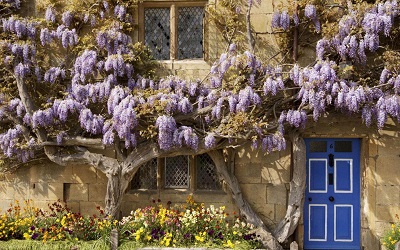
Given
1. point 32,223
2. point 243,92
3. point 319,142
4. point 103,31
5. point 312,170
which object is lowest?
point 32,223

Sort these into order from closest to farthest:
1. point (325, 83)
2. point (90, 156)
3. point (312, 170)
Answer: point (325, 83) → point (90, 156) → point (312, 170)

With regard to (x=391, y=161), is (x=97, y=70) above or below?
above

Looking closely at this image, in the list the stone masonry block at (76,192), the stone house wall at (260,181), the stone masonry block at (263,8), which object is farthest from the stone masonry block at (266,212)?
the stone masonry block at (263,8)

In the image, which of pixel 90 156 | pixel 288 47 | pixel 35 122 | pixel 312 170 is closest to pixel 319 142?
pixel 312 170

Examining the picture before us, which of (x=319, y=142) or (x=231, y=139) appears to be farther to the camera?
(x=319, y=142)

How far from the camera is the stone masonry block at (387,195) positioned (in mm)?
7121

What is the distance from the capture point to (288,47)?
24.0ft

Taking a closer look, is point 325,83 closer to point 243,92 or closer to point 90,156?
point 243,92

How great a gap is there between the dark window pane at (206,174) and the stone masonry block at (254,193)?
0.50 m

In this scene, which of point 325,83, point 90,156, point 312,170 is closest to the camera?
point 325,83

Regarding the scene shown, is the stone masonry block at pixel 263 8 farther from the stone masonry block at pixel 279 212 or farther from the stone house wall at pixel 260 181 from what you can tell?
the stone masonry block at pixel 279 212

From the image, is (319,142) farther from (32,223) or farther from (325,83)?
(32,223)

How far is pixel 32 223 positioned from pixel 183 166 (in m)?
2.66

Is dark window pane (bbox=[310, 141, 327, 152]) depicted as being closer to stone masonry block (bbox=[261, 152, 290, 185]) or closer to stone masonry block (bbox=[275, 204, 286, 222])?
stone masonry block (bbox=[261, 152, 290, 185])
